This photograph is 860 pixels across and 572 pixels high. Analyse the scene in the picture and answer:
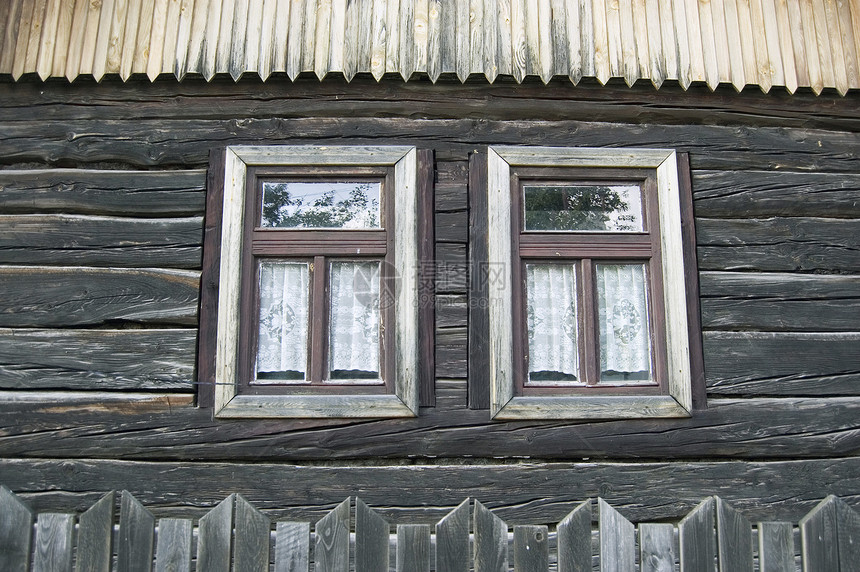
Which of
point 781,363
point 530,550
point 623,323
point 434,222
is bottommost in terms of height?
point 530,550

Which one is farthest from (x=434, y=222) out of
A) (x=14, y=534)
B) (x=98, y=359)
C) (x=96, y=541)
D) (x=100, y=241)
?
(x=14, y=534)

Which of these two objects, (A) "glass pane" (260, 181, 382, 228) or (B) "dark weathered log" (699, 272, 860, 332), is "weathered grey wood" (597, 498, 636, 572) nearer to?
(B) "dark weathered log" (699, 272, 860, 332)

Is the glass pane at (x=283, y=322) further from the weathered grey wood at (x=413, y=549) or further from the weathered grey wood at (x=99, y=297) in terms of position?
the weathered grey wood at (x=413, y=549)

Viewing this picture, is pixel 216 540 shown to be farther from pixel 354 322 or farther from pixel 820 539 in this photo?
pixel 820 539

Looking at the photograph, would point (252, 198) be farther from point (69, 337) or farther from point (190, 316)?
point (69, 337)

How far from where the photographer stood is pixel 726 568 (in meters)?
2.42

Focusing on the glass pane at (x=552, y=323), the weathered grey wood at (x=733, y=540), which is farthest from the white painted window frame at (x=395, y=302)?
the weathered grey wood at (x=733, y=540)

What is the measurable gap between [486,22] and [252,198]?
5.44ft

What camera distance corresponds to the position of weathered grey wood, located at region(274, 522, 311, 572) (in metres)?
2.47

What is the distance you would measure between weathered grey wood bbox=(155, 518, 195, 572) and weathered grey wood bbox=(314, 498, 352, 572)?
1.54 feet

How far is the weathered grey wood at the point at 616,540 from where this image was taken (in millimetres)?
2439

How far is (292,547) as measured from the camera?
2477 millimetres

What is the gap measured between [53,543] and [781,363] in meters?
3.53

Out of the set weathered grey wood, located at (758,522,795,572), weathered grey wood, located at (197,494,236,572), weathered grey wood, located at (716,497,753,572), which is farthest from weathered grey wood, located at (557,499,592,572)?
weathered grey wood, located at (197,494,236,572)
